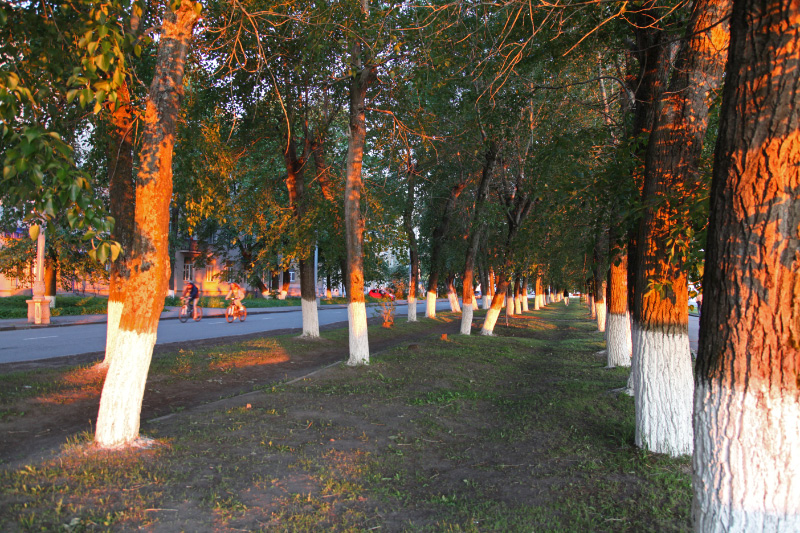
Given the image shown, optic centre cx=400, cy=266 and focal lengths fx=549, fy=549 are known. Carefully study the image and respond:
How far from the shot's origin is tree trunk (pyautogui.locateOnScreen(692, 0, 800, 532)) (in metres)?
2.72

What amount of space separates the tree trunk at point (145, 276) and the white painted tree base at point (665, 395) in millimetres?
5116

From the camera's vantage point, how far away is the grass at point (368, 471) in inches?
159

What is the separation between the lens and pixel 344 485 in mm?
4766

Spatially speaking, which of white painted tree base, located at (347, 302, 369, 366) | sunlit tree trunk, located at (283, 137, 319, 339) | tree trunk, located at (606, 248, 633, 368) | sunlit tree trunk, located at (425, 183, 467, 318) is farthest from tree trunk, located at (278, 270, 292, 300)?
tree trunk, located at (606, 248, 633, 368)

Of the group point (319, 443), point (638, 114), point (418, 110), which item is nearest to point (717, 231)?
point (319, 443)

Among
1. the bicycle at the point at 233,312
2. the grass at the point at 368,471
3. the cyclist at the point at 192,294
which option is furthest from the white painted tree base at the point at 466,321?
the cyclist at the point at 192,294

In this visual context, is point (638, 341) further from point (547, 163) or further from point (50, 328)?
point (50, 328)

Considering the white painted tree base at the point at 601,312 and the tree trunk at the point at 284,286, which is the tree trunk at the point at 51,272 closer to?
the tree trunk at the point at 284,286

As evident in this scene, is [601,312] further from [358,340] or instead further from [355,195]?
[355,195]

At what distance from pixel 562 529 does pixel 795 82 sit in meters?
3.19

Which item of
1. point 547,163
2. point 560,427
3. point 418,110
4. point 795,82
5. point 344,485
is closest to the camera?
point 795,82

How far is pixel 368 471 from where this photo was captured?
5.22 m

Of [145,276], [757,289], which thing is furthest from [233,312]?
[757,289]

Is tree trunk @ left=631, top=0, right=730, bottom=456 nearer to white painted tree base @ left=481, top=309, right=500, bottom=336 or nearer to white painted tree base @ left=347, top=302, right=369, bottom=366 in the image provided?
white painted tree base @ left=347, top=302, right=369, bottom=366
